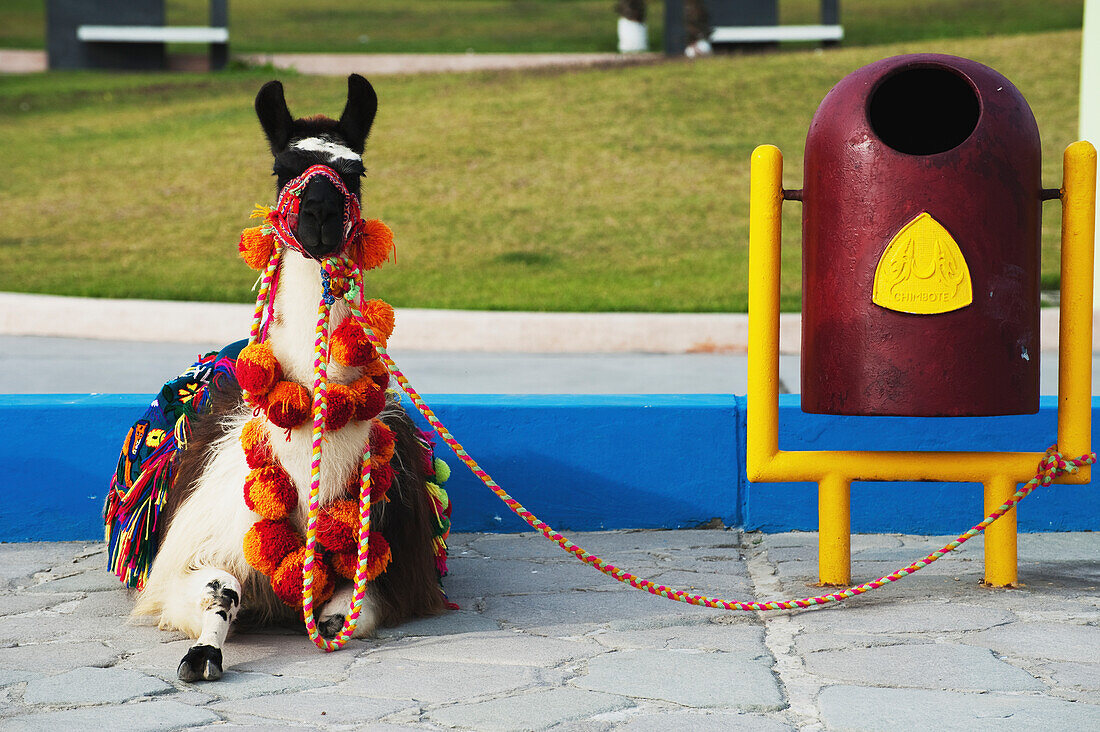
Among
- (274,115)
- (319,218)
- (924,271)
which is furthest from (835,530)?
(274,115)

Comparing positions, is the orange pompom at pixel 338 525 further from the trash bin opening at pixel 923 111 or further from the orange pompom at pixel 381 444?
the trash bin opening at pixel 923 111

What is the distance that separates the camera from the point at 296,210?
308 cm

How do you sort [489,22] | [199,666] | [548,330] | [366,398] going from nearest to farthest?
[199,666] < [366,398] < [548,330] < [489,22]

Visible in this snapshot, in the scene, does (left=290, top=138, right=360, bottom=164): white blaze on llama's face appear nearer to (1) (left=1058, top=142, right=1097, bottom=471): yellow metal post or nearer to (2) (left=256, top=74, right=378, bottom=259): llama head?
(2) (left=256, top=74, right=378, bottom=259): llama head

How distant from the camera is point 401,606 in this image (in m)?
3.39

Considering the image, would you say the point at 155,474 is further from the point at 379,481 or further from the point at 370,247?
the point at 370,247

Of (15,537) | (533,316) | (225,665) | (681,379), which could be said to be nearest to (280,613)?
(225,665)

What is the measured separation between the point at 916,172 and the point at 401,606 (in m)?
1.78

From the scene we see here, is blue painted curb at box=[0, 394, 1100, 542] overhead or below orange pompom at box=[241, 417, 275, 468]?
below

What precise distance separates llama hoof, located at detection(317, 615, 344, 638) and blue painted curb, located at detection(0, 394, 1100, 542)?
1.22 metres

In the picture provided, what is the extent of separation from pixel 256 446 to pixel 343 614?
48 centimetres

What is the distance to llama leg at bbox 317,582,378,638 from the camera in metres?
3.22

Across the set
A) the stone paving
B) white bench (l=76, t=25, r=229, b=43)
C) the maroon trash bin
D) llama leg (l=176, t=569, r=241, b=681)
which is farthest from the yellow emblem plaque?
white bench (l=76, t=25, r=229, b=43)

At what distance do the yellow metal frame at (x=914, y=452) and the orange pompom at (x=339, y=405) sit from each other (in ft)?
3.82
